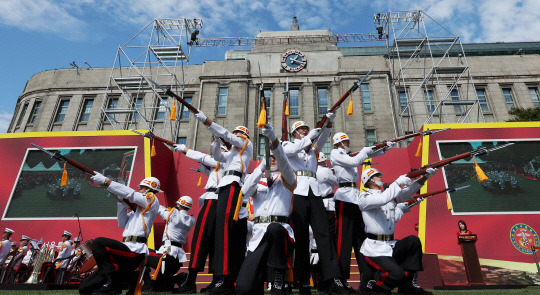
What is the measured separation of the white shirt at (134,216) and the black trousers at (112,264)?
0.16 m

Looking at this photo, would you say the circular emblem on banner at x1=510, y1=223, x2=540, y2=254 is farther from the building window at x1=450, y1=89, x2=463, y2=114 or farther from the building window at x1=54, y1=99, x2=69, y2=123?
the building window at x1=54, y1=99, x2=69, y2=123

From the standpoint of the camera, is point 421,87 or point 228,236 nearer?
point 228,236

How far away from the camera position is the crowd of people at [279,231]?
408 cm

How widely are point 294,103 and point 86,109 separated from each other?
16664 mm

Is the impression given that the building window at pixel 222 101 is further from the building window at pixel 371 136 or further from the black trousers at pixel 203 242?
the black trousers at pixel 203 242

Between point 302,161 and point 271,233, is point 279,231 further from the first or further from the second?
point 302,161

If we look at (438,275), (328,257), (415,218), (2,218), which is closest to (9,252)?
(2,218)

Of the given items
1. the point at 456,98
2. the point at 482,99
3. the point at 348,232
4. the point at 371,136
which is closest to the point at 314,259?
the point at 348,232

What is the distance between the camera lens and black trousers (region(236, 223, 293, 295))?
365 centimetres

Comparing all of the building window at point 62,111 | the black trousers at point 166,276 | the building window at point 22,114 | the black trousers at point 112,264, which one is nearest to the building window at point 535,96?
the black trousers at point 166,276

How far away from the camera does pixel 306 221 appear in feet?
16.1

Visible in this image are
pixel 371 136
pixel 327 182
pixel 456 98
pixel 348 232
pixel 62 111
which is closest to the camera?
pixel 348 232

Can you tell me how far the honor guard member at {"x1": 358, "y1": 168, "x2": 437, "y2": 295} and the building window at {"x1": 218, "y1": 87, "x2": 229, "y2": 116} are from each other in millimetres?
18367

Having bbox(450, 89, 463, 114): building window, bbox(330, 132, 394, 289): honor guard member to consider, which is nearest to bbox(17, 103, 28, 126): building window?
bbox(330, 132, 394, 289): honor guard member
